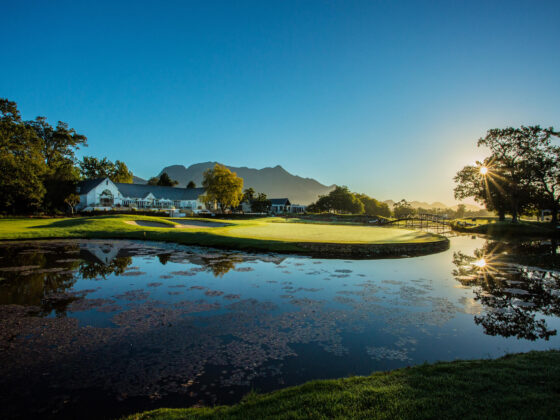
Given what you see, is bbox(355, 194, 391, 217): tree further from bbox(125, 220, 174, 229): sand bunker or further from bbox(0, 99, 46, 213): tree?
bbox(0, 99, 46, 213): tree

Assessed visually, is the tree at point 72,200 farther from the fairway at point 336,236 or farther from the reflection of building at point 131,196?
the fairway at point 336,236

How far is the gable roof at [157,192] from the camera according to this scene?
77000mm

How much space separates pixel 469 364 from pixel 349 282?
7.74 metres

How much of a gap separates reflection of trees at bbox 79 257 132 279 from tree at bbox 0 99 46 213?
128 ft

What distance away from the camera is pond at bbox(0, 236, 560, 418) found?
205 inches

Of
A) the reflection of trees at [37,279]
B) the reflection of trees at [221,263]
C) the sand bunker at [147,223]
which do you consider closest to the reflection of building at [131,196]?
the sand bunker at [147,223]

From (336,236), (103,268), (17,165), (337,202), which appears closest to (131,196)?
(17,165)

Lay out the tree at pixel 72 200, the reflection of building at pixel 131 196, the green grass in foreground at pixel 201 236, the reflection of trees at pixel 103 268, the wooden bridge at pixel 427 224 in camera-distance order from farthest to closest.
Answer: the reflection of building at pixel 131 196 < the tree at pixel 72 200 < the wooden bridge at pixel 427 224 < the green grass in foreground at pixel 201 236 < the reflection of trees at pixel 103 268

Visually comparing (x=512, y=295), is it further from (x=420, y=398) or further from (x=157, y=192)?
(x=157, y=192)

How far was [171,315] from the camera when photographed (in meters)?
8.66

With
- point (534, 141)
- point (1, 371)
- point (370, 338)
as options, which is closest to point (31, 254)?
point (1, 371)

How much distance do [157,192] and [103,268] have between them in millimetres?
75117

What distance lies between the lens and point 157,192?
3317 inches

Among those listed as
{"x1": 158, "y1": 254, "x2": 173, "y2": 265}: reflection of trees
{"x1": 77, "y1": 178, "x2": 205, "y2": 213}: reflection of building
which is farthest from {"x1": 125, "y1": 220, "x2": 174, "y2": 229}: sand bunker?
{"x1": 77, "y1": 178, "x2": 205, "y2": 213}: reflection of building
